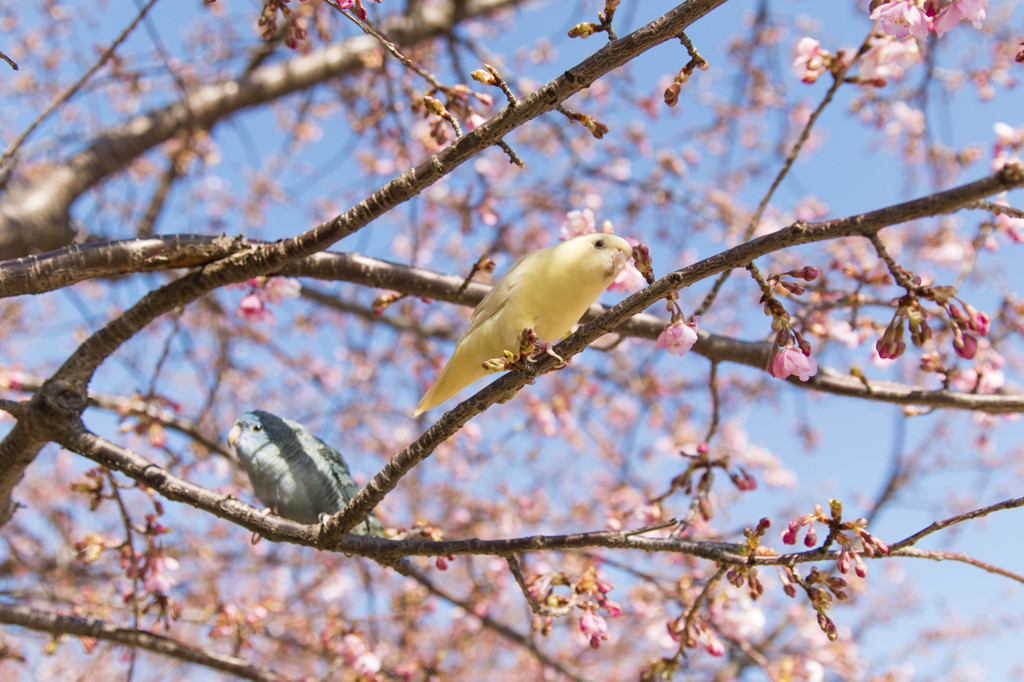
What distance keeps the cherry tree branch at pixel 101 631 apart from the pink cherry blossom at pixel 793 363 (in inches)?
84.5

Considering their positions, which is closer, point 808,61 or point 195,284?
point 195,284

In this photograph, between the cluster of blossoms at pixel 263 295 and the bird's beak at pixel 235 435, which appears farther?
the cluster of blossoms at pixel 263 295

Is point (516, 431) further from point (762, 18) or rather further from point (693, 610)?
point (762, 18)

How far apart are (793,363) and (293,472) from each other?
1638 millimetres

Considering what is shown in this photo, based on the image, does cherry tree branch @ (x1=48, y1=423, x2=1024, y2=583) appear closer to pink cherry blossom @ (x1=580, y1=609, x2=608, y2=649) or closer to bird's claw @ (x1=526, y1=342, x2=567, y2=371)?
bird's claw @ (x1=526, y1=342, x2=567, y2=371)

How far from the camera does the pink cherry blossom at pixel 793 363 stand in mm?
1287

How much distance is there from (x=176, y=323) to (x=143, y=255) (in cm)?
50

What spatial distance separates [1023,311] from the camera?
2.91 meters

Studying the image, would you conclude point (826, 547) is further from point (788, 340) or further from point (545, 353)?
point (545, 353)

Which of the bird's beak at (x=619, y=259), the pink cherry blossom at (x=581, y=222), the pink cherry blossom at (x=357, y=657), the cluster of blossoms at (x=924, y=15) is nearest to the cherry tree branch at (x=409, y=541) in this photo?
the bird's beak at (x=619, y=259)

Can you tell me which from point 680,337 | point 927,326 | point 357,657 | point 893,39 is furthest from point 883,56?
point 357,657

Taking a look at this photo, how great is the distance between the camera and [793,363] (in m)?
1.29

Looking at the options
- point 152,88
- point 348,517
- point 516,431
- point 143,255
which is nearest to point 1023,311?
point 516,431

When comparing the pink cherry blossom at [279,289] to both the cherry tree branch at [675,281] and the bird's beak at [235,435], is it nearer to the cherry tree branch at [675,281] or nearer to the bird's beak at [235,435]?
the bird's beak at [235,435]
